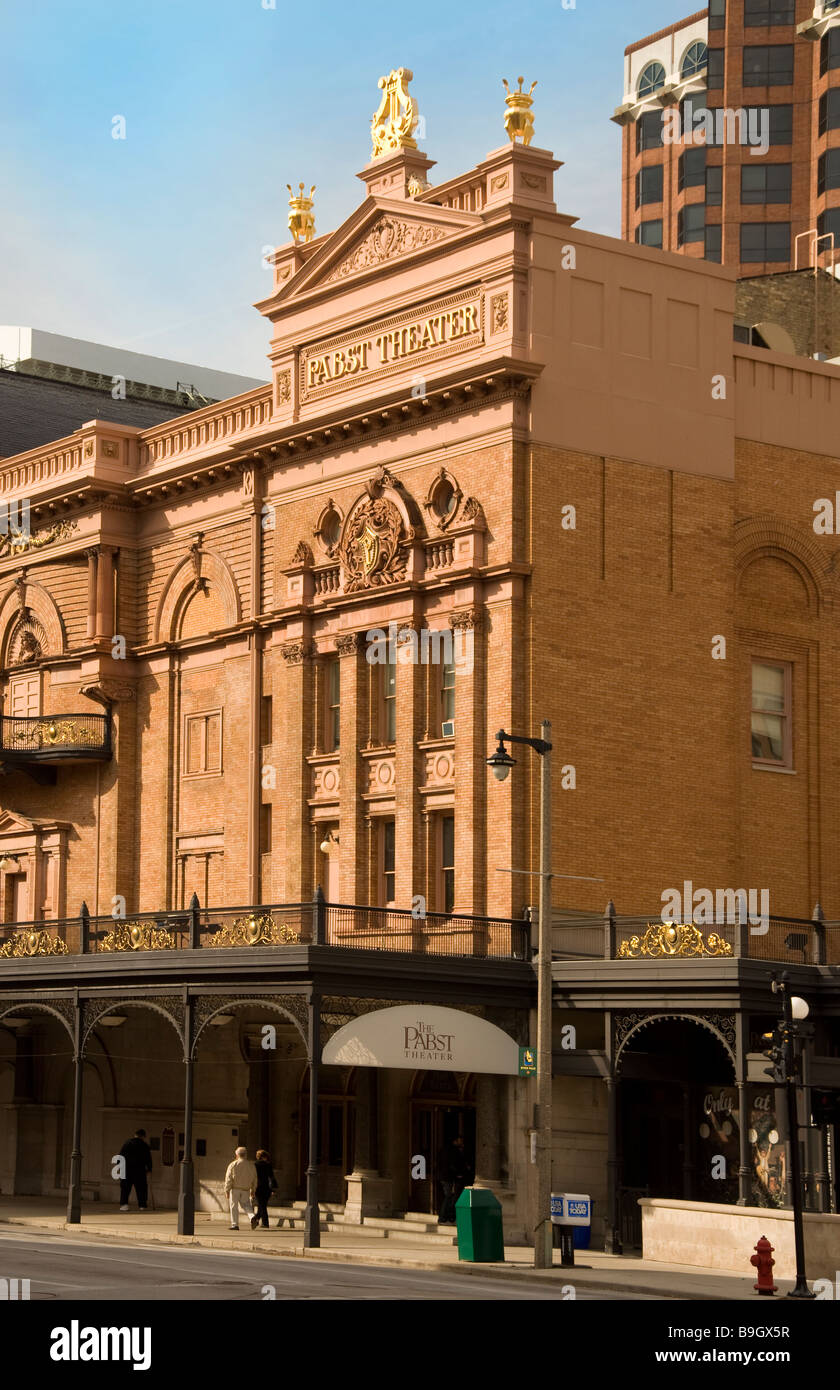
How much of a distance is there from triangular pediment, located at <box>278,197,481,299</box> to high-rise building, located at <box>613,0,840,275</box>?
4639 centimetres

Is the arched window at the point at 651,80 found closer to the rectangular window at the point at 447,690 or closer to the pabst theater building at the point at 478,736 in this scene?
the pabst theater building at the point at 478,736

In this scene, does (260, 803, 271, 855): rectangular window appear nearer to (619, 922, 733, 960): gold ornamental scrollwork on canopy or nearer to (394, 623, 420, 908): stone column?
(394, 623, 420, 908): stone column

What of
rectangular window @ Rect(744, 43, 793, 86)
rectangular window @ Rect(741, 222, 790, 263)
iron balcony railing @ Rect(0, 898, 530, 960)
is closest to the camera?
iron balcony railing @ Rect(0, 898, 530, 960)

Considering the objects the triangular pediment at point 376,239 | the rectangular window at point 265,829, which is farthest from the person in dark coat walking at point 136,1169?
the triangular pediment at point 376,239

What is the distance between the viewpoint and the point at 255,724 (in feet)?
149

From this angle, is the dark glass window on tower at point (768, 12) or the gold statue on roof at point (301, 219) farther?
the dark glass window on tower at point (768, 12)

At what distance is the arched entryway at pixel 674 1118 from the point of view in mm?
36188

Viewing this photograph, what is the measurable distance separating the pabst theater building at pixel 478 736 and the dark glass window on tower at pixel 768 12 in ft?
170

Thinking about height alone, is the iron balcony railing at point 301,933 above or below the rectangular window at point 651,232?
below

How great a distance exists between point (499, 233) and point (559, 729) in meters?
9.22

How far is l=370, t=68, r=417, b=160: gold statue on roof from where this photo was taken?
4334 cm

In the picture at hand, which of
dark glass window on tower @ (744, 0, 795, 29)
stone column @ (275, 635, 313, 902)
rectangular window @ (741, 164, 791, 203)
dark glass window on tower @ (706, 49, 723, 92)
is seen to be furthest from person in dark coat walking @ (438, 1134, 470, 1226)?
dark glass window on tower @ (744, 0, 795, 29)
